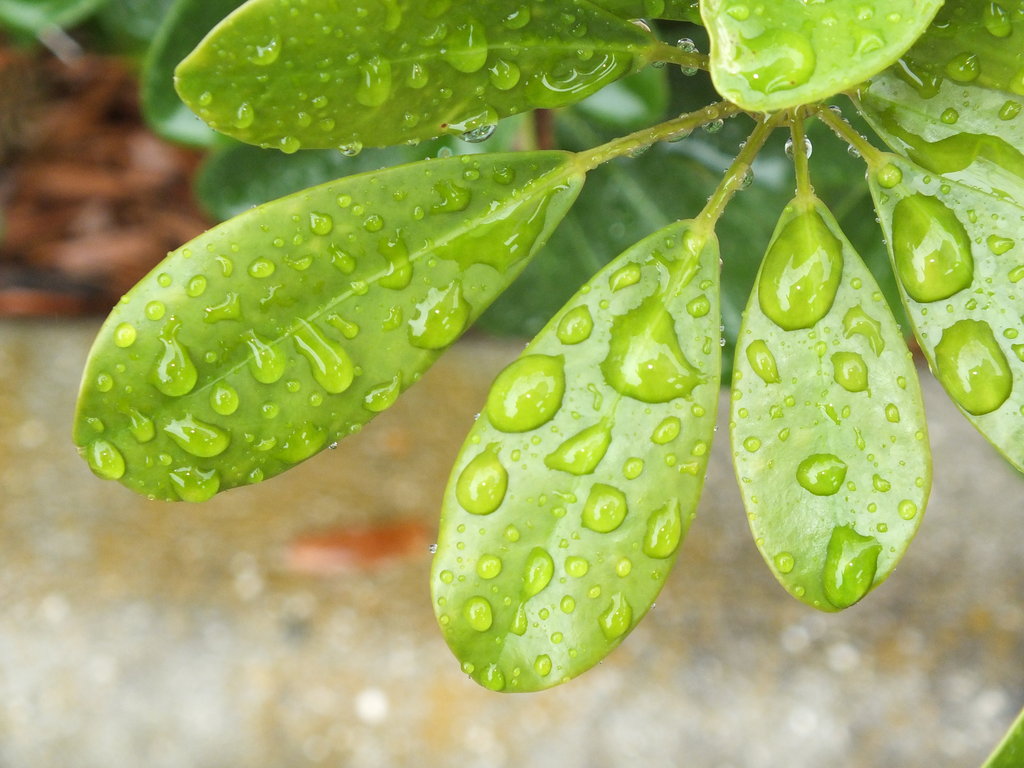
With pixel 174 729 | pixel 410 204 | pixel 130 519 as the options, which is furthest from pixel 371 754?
pixel 410 204

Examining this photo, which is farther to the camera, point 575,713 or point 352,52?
point 575,713

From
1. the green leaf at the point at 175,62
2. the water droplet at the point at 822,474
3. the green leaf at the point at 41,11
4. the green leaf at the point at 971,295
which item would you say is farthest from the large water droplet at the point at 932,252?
the green leaf at the point at 41,11

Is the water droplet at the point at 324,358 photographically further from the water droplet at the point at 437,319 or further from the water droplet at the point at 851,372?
the water droplet at the point at 851,372

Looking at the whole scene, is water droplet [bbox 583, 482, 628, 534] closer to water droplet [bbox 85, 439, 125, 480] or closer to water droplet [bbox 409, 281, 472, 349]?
water droplet [bbox 409, 281, 472, 349]

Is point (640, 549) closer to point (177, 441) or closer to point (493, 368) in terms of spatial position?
point (177, 441)

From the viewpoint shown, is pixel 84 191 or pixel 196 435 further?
pixel 84 191

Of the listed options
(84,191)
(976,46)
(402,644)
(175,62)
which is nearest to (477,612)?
(976,46)

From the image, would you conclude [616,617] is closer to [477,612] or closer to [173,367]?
[477,612]
